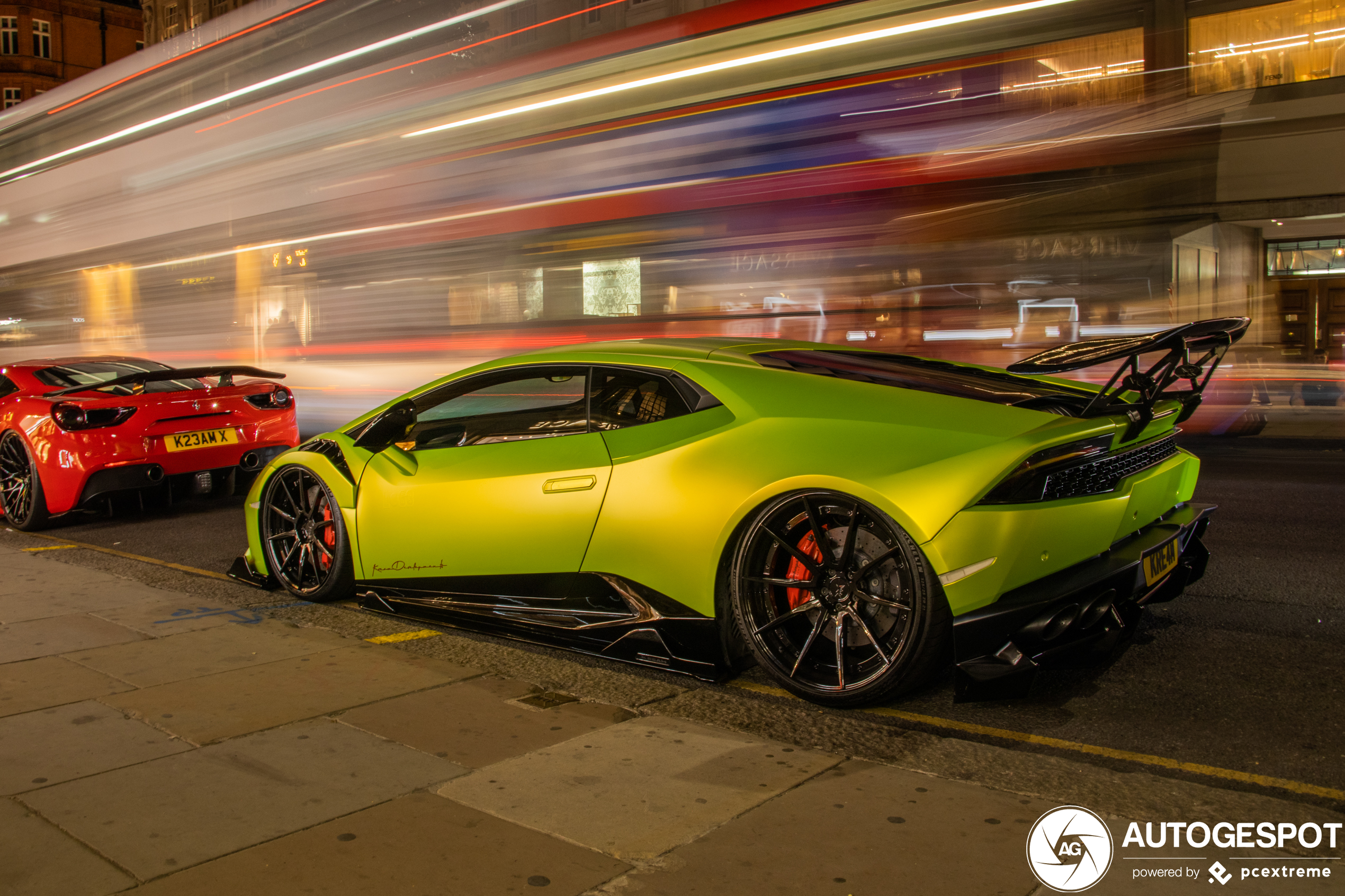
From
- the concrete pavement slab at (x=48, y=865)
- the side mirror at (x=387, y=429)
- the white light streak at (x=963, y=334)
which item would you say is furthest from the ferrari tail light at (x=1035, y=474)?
the white light streak at (x=963, y=334)

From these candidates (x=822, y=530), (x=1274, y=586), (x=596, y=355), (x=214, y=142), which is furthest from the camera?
(x=214, y=142)

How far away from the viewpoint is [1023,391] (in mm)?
3848

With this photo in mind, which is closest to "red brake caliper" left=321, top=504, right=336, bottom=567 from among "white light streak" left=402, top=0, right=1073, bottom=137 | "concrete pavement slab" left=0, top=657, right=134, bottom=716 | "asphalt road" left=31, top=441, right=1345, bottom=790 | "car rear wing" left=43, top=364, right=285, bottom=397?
"concrete pavement slab" left=0, top=657, right=134, bottom=716

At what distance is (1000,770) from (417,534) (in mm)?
2734

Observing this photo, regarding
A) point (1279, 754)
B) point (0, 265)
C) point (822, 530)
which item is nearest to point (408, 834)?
point (822, 530)

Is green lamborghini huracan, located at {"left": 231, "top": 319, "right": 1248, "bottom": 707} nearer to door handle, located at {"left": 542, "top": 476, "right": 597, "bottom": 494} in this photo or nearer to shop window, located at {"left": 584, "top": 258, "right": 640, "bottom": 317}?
door handle, located at {"left": 542, "top": 476, "right": 597, "bottom": 494}

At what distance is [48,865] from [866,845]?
6.65 feet

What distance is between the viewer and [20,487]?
8.04 metres

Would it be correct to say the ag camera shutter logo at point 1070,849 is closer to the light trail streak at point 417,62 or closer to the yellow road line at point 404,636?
the yellow road line at point 404,636

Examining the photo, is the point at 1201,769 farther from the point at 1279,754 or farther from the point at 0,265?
the point at 0,265

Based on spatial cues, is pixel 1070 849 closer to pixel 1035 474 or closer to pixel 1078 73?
pixel 1035 474

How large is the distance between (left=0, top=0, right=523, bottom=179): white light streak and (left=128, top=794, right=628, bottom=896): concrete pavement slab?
8.55m

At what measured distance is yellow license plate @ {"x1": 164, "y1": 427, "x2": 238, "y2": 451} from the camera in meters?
7.90
